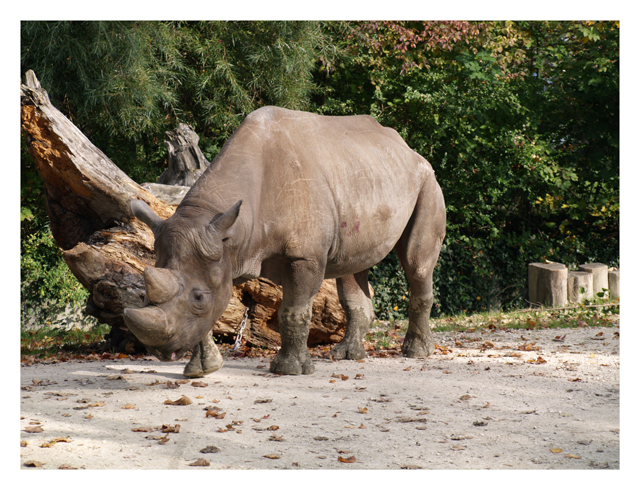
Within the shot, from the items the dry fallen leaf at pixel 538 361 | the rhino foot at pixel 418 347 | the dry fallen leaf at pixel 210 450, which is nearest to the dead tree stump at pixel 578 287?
the dry fallen leaf at pixel 538 361

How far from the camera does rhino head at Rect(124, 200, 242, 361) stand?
4.32 meters

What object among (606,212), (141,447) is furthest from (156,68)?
(606,212)

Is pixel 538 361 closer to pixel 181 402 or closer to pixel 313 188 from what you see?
pixel 313 188

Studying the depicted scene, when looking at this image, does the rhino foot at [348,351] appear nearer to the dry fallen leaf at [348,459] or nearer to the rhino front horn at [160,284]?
the rhino front horn at [160,284]

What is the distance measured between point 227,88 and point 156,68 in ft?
4.33

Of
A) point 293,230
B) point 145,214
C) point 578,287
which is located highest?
point 145,214

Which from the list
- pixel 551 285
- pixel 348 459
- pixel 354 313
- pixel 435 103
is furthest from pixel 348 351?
pixel 435 103

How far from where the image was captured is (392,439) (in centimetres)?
425

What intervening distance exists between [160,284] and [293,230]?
154 centimetres

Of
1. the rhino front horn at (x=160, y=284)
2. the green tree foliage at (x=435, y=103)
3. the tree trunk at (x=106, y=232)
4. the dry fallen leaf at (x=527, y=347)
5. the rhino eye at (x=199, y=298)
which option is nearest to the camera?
the rhino front horn at (x=160, y=284)

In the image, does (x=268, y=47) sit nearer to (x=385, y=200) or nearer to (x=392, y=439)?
(x=385, y=200)

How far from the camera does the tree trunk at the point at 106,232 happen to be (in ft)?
21.3

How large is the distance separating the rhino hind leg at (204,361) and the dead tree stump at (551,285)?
24.7 feet

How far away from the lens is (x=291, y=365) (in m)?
5.90
